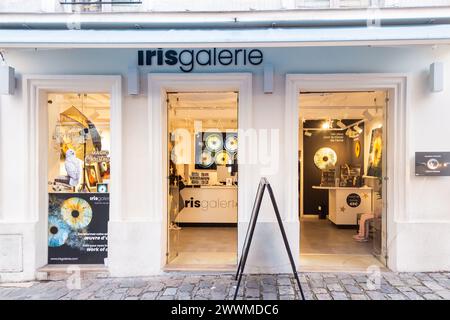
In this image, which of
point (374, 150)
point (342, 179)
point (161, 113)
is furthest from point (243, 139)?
point (342, 179)

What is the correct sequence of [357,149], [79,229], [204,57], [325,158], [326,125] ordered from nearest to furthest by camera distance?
[204,57], [79,229], [357,149], [326,125], [325,158]

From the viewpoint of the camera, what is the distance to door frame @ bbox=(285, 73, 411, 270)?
14.5ft

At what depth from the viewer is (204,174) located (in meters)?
7.20

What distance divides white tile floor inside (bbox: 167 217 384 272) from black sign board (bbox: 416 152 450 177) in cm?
154

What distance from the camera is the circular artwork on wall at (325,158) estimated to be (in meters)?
9.16

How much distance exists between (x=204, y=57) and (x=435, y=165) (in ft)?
11.9

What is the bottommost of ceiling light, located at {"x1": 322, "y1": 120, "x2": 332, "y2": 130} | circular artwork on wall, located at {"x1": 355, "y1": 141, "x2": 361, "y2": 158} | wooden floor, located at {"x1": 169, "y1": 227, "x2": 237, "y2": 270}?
wooden floor, located at {"x1": 169, "y1": 227, "x2": 237, "y2": 270}

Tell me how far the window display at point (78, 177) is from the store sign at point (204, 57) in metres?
1.07

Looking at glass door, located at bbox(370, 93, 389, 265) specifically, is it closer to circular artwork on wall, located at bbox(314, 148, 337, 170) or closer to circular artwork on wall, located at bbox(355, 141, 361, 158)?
circular artwork on wall, located at bbox(355, 141, 361, 158)

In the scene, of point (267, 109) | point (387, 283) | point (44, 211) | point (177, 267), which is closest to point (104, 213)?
point (44, 211)

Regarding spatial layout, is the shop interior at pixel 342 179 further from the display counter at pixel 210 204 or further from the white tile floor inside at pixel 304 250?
the display counter at pixel 210 204

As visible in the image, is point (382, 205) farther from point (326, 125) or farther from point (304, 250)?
point (326, 125)

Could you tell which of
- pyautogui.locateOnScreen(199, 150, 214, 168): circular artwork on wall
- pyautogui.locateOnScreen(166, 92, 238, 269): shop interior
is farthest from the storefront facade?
pyautogui.locateOnScreen(199, 150, 214, 168): circular artwork on wall

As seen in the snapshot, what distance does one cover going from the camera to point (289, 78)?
175 inches
